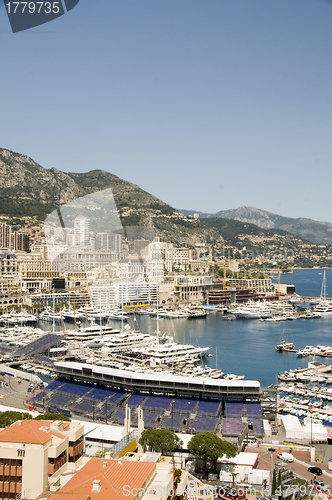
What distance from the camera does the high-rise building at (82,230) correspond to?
89.8ft

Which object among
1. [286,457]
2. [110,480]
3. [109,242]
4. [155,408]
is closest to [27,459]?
[110,480]

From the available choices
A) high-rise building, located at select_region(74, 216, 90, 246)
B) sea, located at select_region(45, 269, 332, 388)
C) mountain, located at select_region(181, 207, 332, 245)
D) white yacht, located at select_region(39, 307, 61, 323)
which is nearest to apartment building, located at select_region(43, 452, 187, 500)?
sea, located at select_region(45, 269, 332, 388)

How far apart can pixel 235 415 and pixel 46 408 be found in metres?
3.01

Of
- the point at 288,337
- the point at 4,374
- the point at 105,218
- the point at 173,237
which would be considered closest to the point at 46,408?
the point at 4,374

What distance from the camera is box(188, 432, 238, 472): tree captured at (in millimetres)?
5062

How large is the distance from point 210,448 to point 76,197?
3608cm

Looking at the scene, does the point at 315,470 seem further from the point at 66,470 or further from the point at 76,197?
the point at 76,197

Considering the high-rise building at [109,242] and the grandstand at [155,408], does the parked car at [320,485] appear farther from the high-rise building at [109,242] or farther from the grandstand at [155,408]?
the high-rise building at [109,242]

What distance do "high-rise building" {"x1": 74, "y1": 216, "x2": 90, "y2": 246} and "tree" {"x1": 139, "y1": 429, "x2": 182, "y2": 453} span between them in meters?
22.5

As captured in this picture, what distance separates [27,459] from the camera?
11.7 ft

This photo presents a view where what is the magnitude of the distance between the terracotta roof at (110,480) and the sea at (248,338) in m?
7.08

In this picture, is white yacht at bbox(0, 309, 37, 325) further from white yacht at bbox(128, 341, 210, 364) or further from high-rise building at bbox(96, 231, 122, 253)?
high-rise building at bbox(96, 231, 122, 253)

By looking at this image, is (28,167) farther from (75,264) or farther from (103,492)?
(103,492)

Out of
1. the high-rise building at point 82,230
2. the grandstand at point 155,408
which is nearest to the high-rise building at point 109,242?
the high-rise building at point 82,230
